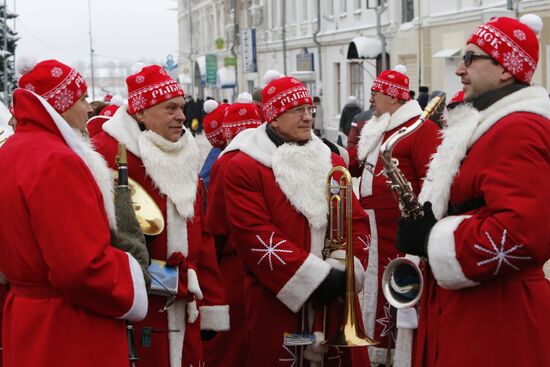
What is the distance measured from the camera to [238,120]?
8148 mm

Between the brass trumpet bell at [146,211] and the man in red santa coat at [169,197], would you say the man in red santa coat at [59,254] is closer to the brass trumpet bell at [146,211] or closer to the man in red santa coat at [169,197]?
the brass trumpet bell at [146,211]

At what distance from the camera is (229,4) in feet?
188

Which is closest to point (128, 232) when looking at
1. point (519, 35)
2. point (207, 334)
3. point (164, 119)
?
point (164, 119)

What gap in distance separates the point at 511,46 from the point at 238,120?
394 cm

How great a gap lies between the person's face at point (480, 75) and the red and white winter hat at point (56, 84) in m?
1.68

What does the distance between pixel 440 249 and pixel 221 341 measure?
9.23 feet

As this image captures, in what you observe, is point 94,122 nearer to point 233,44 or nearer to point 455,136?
point 455,136

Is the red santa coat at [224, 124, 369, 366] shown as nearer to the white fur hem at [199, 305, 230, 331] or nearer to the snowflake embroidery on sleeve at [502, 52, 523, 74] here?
the white fur hem at [199, 305, 230, 331]

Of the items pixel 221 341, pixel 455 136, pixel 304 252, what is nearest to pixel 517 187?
pixel 455 136

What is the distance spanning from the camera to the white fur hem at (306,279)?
5.71 metres

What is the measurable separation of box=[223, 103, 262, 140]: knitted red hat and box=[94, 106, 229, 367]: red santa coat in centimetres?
237

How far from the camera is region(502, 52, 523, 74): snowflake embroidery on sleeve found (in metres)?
4.41

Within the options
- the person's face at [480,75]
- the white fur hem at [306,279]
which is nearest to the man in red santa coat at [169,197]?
the white fur hem at [306,279]

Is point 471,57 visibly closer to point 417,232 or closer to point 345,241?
point 417,232
